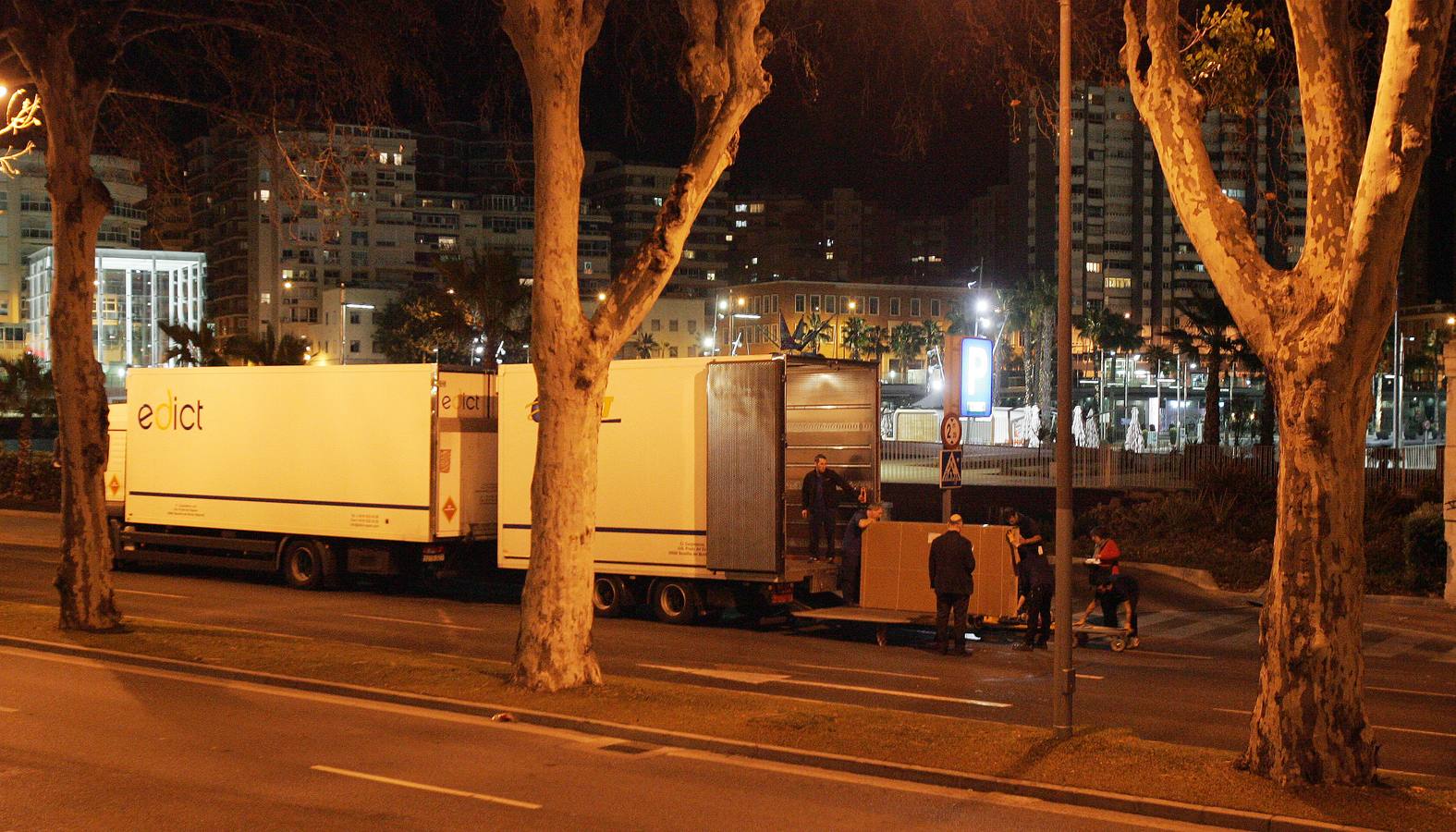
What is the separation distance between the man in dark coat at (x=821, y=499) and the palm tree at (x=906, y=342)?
124 m

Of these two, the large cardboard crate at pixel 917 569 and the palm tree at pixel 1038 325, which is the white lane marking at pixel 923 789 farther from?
the palm tree at pixel 1038 325

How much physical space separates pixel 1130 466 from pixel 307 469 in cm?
2173

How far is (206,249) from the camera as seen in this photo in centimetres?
17062

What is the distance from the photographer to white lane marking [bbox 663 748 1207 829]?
30.8ft

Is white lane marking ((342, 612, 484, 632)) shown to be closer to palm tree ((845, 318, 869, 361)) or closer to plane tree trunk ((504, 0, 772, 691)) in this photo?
plane tree trunk ((504, 0, 772, 691))

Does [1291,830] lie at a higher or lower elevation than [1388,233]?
lower

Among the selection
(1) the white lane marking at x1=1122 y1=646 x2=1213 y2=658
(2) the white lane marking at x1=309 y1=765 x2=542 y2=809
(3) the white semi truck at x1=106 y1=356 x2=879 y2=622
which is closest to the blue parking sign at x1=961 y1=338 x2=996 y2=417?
(3) the white semi truck at x1=106 y1=356 x2=879 y2=622

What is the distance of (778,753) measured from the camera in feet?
36.5

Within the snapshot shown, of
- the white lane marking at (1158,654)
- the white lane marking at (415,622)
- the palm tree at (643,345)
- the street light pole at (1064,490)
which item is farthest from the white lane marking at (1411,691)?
the palm tree at (643,345)

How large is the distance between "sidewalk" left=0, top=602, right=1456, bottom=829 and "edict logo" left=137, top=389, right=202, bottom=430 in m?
10.4

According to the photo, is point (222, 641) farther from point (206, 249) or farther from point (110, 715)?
point (206, 249)

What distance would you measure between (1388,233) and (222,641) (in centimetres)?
1334

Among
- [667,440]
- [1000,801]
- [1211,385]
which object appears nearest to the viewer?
[1000,801]

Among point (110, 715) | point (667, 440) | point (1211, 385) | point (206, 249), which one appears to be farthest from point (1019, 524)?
point (206, 249)
